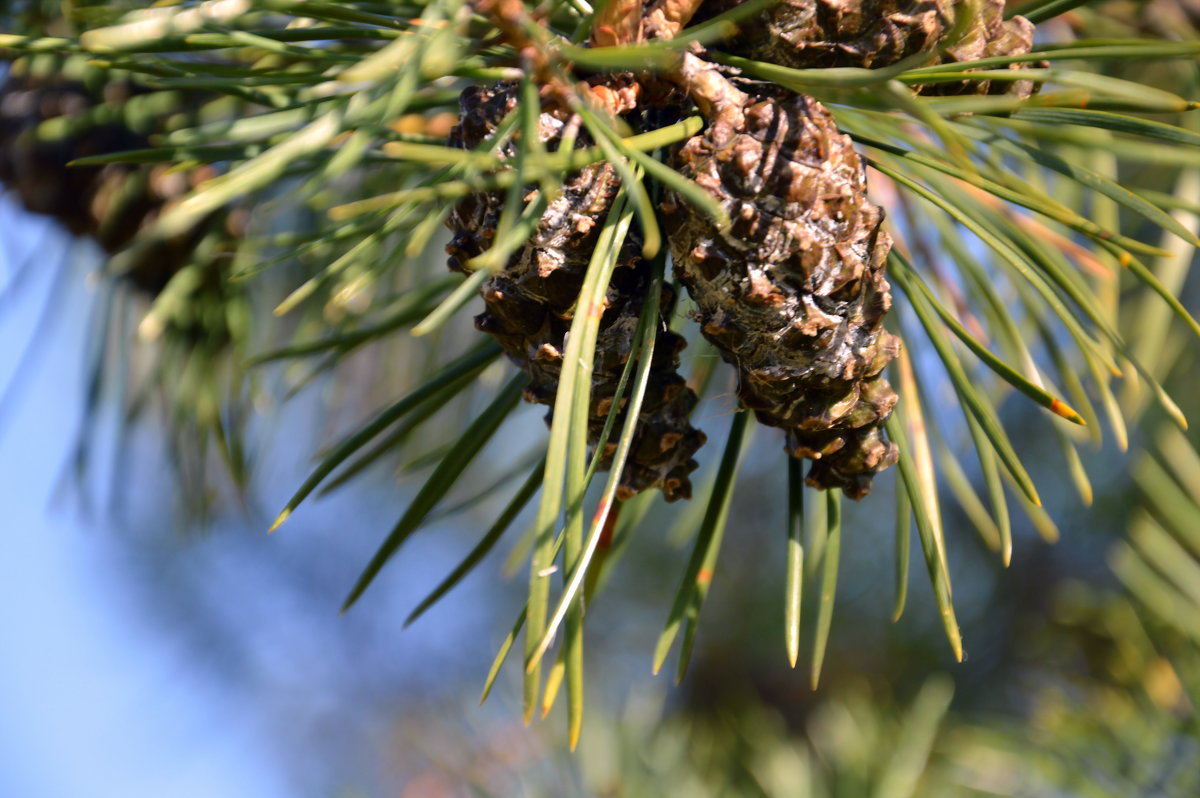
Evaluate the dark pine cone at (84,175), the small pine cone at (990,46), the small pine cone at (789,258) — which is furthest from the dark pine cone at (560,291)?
the dark pine cone at (84,175)

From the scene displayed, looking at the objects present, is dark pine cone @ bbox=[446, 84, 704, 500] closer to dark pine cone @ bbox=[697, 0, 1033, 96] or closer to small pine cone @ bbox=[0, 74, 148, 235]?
dark pine cone @ bbox=[697, 0, 1033, 96]

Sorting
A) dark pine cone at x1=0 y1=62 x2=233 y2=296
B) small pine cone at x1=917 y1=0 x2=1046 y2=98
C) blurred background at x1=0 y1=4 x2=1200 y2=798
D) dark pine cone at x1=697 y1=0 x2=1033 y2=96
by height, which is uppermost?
dark pine cone at x1=697 y1=0 x2=1033 y2=96

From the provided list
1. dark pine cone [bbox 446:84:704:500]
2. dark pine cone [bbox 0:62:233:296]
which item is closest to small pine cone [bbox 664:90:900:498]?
dark pine cone [bbox 446:84:704:500]

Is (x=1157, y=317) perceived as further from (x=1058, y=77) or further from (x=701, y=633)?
(x=701, y=633)

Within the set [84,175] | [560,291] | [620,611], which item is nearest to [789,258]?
[560,291]

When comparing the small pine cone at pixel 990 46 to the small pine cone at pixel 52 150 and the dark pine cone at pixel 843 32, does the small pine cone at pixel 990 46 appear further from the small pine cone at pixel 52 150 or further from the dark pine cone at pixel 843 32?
the small pine cone at pixel 52 150

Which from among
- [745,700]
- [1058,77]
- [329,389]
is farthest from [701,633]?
[1058,77]
